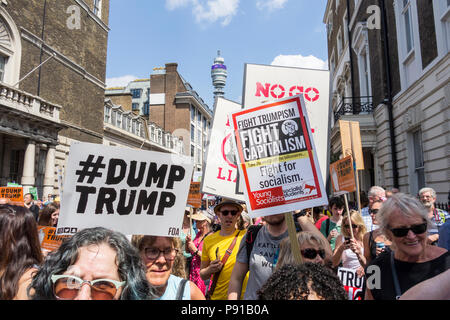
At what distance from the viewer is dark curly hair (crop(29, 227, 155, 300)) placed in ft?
5.24

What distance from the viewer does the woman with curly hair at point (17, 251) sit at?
2037 millimetres

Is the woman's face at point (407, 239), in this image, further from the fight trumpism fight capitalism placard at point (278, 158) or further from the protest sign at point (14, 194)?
the protest sign at point (14, 194)

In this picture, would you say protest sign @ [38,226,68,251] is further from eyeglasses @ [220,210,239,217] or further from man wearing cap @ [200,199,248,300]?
eyeglasses @ [220,210,239,217]

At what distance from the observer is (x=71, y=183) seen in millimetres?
2531

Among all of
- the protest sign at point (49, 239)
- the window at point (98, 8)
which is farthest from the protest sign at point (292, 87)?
the window at point (98, 8)

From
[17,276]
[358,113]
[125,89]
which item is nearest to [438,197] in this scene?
[358,113]

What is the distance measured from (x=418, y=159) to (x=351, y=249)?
32.1ft

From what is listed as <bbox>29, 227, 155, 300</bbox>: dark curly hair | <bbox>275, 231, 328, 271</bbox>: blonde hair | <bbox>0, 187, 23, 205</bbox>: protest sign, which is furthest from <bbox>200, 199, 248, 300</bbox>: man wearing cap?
<bbox>0, 187, 23, 205</bbox>: protest sign

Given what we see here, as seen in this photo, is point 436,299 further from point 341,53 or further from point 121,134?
point 121,134

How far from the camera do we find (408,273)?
2207mm

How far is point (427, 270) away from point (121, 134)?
104 ft

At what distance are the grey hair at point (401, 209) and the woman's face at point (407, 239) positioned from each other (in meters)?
0.03

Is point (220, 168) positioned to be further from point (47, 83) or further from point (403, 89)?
point (47, 83)

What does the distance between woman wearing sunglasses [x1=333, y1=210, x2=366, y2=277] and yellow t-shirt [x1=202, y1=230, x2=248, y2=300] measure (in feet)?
3.57
